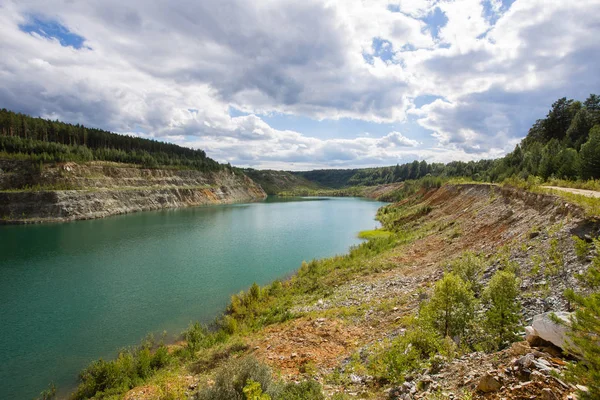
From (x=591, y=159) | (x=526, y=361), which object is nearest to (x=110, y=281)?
(x=526, y=361)

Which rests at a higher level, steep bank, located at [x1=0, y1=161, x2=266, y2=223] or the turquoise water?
steep bank, located at [x1=0, y1=161, x2=266, y2=223]

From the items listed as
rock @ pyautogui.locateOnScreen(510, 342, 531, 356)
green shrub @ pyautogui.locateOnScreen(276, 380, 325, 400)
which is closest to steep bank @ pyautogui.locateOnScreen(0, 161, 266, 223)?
green shrub @ pyautogui.locateOnScreen(276, 380, 325, 400)

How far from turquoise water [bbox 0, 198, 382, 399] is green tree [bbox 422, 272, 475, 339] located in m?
15.3

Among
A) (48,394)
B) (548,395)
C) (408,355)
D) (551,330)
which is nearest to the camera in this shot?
(548,395)

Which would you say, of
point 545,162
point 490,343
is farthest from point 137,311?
point 545,162

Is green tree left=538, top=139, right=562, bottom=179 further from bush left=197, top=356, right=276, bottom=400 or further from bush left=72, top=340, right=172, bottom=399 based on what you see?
bush left=72, top=340, right=172, bottom=399

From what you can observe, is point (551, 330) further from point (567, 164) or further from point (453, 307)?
point (567, 164)

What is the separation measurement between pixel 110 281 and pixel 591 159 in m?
52.0

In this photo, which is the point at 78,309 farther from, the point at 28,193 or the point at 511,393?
the point at 28,193

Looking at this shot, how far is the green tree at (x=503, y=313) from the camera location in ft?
28.9

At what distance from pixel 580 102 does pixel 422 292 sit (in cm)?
6657

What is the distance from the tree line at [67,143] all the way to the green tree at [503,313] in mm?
94358

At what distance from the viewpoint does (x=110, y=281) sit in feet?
93.1

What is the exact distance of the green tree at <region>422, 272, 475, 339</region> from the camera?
33.7 feet
